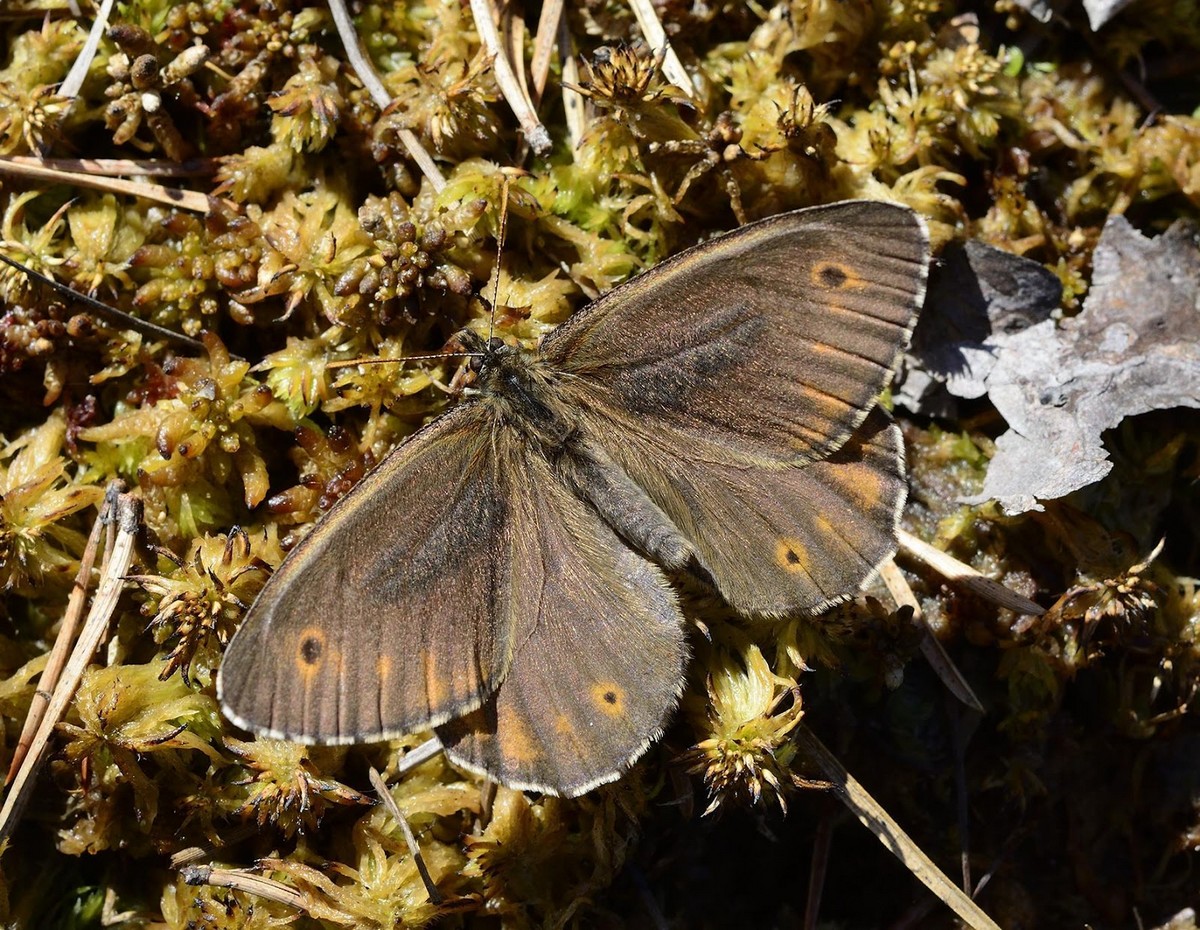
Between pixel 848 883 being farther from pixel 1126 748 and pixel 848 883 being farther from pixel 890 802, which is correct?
pixel 1126 748

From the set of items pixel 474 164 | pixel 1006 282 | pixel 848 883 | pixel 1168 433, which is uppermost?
pixel 474 164

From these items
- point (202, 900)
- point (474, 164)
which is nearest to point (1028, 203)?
point (474, 164)

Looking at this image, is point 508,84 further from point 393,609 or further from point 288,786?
point 288,786

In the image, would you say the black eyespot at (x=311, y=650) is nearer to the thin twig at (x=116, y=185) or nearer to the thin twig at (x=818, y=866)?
the thin twig at (x=116, y=185)

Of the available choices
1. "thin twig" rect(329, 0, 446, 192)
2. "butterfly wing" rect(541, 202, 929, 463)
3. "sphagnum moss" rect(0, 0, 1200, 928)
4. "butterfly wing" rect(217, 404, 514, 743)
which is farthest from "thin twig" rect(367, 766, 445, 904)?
"thin twig" rect(329, 0, 446, 192)

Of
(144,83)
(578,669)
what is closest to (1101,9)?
(578,669)

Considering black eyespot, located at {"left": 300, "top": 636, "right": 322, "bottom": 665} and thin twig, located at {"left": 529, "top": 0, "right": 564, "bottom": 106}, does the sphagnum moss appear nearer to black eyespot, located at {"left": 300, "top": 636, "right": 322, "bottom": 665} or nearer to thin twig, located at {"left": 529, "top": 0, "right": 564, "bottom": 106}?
thin twig, located at {"left": 529, "top": 0, "right": 564, "bottom": 106}

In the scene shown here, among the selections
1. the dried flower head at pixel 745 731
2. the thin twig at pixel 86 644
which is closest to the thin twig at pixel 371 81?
the thin twig at pixel 86 644
